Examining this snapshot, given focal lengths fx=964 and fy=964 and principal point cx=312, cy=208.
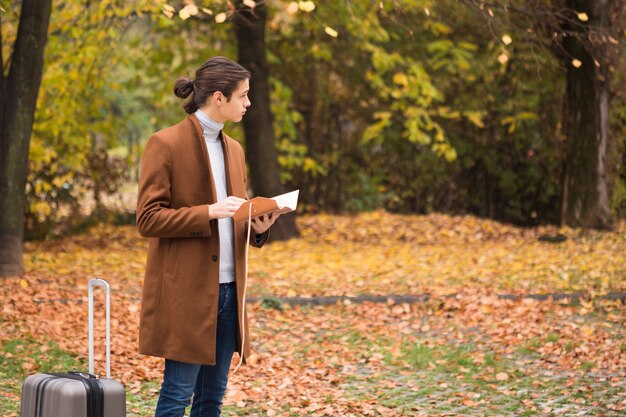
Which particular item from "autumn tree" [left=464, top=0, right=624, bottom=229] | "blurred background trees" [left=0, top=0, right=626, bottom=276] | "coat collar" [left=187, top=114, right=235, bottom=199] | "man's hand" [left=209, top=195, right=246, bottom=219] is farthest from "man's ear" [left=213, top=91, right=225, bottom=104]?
"autumn tree" [left=464, top=0, right=624, bottom=229]

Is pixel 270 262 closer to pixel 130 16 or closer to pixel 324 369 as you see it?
pixel 130 16

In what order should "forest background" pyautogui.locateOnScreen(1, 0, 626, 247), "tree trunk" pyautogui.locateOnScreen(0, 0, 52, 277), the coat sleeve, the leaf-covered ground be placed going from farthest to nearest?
"forest background" pyautogui.locateOnScreen(1, 0, 626, 247) → "tree trunk" pyautogui.locateOnScreen(0, 0, 52, 277) → the leaf-covered ground → the coat sleeve

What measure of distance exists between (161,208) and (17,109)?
7.70m

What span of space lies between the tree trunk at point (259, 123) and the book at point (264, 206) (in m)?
12.0

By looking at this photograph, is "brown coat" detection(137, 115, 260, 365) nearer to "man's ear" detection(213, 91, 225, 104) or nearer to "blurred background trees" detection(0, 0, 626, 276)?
"man's ear" detection(213, 91, 225, 104)

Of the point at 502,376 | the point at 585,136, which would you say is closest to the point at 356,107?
the point at 585,136

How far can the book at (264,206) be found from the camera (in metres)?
3.99

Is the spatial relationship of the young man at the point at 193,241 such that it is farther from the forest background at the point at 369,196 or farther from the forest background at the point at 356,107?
the forest background at the point at 356,107

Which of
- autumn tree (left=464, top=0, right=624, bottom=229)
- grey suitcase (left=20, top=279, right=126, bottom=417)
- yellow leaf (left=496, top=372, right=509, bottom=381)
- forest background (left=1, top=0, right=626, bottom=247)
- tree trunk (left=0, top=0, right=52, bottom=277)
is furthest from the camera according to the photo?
forest background (left=1, top=0, right=626, bottom=247)

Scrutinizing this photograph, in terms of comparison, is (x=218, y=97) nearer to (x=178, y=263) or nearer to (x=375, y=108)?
(x=178, y=263)

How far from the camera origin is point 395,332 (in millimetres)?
9328

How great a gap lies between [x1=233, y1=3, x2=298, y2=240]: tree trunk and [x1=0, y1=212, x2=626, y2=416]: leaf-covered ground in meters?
1.87

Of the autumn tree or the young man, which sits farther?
the autumn tree

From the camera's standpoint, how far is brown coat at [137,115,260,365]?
4.05 meters
